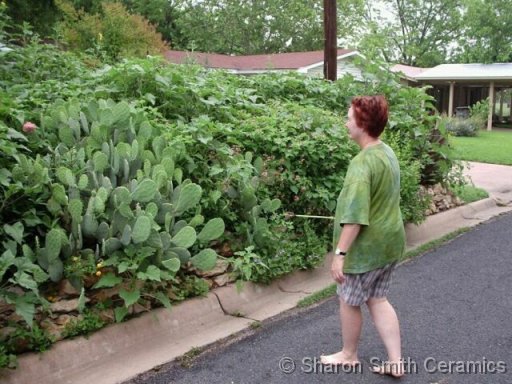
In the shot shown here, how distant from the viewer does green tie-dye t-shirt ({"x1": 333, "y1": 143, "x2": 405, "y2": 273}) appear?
3.31m

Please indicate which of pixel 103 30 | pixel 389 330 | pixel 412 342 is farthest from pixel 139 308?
pixel 103 30

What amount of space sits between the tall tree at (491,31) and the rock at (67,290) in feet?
117

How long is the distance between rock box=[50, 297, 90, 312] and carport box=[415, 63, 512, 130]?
82.0ft

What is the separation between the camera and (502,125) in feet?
105

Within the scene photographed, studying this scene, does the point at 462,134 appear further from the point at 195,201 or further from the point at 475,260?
the point at 195,201

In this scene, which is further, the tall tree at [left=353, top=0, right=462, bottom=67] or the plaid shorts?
the tall tree at [left=353, top=0, right=462, bottom=67]

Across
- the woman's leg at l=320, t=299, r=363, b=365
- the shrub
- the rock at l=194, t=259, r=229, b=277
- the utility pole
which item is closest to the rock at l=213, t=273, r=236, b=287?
the rock at l=194, t=259, r=229, b=277

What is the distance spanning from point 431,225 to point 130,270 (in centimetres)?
474

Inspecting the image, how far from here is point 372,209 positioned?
3.42 meters

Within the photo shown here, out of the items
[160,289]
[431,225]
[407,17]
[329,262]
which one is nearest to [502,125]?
[407,17]

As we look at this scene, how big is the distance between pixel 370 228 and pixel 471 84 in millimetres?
31937

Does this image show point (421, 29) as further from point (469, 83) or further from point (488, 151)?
point (488, 151)

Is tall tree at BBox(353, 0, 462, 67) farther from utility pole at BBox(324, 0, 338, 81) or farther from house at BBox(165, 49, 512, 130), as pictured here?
utility pole at BBox(324, 0, 338, 81)

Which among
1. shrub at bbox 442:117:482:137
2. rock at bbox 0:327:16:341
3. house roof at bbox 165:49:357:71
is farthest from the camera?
house roof at bbox 165:49:357:71
